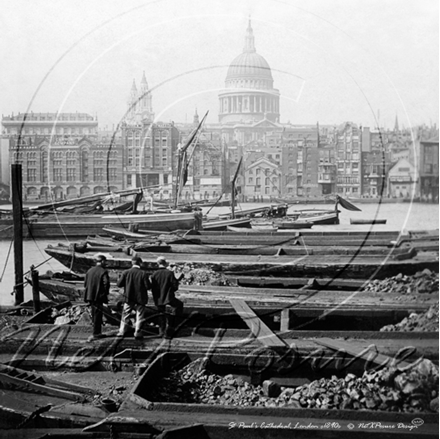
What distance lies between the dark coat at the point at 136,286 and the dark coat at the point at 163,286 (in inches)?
4.0

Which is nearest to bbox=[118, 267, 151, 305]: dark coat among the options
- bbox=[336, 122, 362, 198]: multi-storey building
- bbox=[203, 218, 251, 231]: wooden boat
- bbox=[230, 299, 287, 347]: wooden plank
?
bbox=[230, 299, 287, 347]: wooden plank

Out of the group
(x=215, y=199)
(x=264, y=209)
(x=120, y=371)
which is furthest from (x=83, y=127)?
(x=264, y=209)

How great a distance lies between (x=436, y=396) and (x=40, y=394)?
3.33 metres

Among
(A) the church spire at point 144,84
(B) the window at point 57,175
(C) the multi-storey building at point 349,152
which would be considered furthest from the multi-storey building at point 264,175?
(B) the window at point 57,175

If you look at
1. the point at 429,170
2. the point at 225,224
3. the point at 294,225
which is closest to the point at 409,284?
the point at 429,170

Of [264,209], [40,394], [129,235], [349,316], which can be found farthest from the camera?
[264,209]

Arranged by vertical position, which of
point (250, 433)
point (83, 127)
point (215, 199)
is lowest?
point (250, 433)

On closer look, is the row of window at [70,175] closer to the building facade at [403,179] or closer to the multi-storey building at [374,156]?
the multi-storey building at [374,156]

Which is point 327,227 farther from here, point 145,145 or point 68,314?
point 68,314

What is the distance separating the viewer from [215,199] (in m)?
21.0

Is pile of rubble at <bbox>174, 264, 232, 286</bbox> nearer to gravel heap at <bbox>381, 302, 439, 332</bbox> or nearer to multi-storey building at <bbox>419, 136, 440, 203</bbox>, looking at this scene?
gravel heap at <bbox>381, 302, 439, 332</bbox>

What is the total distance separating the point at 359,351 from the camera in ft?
19.0

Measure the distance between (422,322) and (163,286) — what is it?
8.65 feet

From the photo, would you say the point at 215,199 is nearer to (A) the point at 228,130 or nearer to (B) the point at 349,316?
(A) the point at 228,130
